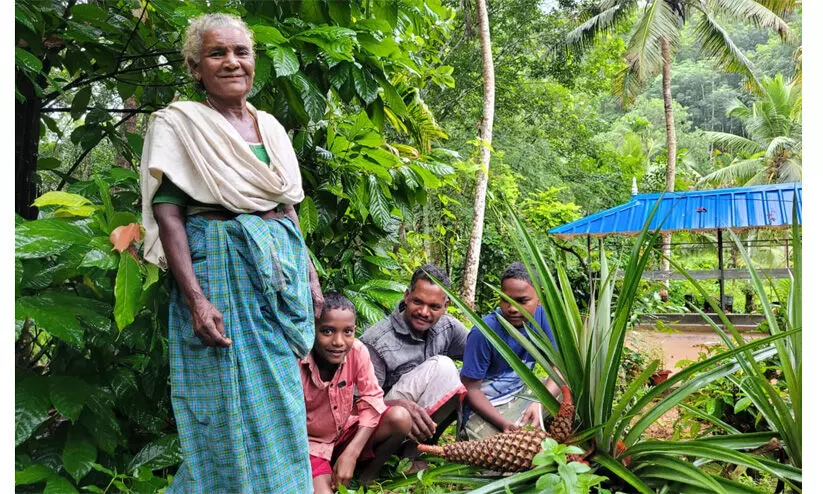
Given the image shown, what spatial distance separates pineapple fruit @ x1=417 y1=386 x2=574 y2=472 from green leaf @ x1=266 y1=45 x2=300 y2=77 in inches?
47.6

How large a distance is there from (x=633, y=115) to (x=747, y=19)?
1285 centimetres

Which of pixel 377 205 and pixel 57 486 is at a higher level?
pixel 377 205

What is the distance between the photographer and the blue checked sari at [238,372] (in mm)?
1717

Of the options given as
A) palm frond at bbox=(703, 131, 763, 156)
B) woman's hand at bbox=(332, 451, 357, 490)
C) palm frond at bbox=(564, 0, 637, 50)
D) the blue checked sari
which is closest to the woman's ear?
the blue checked sari

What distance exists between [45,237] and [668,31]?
13306 millimetres

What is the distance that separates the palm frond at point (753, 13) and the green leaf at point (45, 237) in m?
13.6

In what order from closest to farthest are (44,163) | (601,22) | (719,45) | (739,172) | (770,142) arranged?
1. (44,163)
2. (601,22)
3. (719,45)
4. (770,142)
5. (739,172)

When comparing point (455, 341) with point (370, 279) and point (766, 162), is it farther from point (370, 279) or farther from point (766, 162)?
point (766, 162)

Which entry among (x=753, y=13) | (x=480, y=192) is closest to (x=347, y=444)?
(x=480, y=192)

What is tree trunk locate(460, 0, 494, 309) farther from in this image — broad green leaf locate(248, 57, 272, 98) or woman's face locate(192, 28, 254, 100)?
woman's face locate(192, 28, 254, 100)

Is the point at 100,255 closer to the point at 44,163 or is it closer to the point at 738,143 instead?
the point at 44,163

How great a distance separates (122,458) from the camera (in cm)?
227

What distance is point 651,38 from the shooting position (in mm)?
12773

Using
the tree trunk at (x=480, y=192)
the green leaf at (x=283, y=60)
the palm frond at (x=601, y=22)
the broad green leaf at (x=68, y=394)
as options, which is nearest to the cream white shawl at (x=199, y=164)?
the green leaf at (x=283, y=60)
